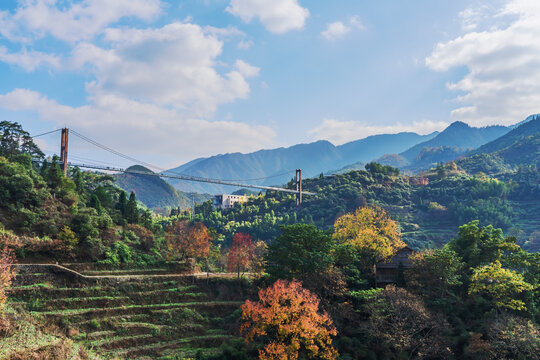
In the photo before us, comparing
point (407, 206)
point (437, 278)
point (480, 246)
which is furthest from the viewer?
point (407, 206)

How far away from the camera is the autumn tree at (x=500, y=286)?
24391 millimetres

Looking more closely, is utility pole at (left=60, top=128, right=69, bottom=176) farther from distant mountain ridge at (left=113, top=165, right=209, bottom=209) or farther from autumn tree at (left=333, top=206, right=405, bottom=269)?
distant mountain ridge at (left=113, top=165, right=209, bottom=209)

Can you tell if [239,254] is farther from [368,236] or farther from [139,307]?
[368,236]

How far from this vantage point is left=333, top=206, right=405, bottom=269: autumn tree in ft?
105

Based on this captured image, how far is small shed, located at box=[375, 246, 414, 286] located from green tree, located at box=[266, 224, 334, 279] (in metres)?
4.62

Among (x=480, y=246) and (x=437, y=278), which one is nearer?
(x=437, y=278)

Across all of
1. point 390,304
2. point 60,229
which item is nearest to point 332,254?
point 390,304

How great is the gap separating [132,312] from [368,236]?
20.3 meters

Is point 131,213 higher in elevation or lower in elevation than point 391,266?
higher

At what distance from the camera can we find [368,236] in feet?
108

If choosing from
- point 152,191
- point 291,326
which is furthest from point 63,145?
point 152,191

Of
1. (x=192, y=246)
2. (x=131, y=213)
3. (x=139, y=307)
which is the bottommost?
(x=139, y=307)

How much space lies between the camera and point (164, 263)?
35.0m

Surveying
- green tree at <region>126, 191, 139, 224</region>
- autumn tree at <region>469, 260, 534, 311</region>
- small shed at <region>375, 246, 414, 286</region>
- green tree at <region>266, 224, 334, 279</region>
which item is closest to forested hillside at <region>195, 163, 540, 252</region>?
green tree at <region>126, 191, 139, 224</region>
